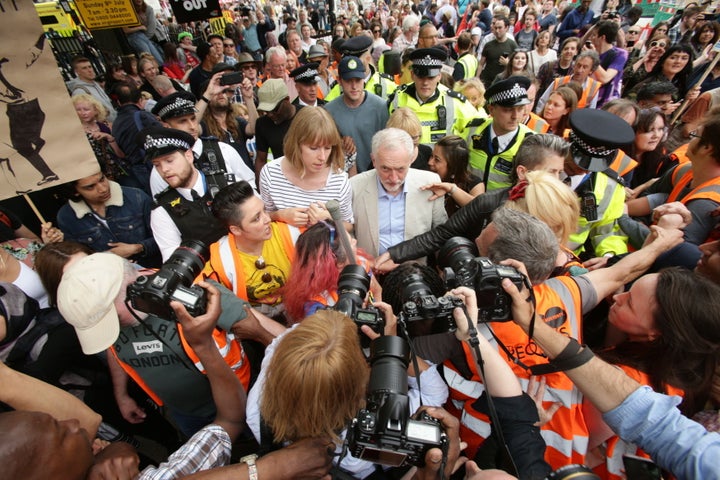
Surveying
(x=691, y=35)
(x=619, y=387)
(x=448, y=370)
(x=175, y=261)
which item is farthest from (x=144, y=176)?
(x=691, y=35)

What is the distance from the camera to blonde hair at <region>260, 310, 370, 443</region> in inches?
46.1

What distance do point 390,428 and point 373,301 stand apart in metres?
0.98

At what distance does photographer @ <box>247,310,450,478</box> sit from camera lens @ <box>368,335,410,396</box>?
2.9 inches

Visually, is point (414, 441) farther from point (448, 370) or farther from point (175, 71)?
point (175, 71)

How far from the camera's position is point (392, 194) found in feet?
8.94

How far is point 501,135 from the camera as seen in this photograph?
3.18 meters

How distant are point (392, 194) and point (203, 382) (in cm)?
179

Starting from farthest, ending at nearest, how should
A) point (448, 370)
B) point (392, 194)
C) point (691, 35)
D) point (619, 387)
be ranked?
point (691, 35)
point (392, 194)
point (448, 370)
point (619, 387)

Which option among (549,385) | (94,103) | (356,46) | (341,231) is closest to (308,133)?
(341,231)

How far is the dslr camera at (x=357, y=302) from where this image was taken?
143 centimetres

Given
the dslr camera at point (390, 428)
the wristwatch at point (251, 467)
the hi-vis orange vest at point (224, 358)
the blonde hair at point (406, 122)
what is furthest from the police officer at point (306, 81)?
the wristwatch at point (251, 467)

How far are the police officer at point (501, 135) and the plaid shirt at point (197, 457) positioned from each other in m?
2.80

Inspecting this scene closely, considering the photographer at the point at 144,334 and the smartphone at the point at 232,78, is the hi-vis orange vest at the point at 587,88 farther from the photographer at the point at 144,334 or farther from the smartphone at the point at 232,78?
the photographer at the point at 144,334

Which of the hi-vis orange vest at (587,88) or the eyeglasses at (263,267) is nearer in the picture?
the eyeglasses at (263,267)
